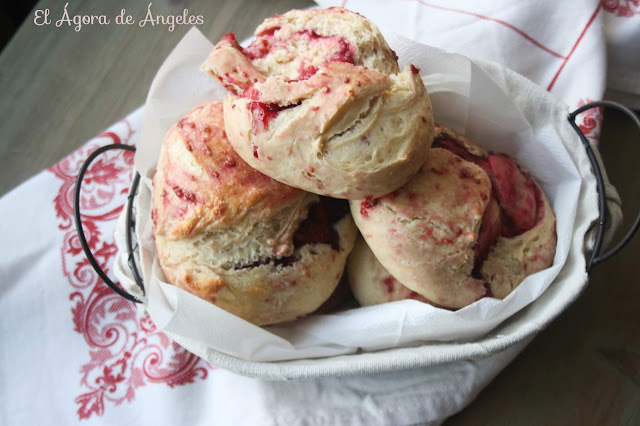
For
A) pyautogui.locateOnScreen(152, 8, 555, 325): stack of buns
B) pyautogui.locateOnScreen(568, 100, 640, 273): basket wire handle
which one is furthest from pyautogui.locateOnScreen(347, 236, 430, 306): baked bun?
pyautogui.locateOnScreen(568, 100, 640, 273): basket wire handle

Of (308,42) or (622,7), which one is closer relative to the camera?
(308,42)

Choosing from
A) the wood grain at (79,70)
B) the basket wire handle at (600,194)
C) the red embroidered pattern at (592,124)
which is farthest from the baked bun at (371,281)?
the wood grain at (79,70)

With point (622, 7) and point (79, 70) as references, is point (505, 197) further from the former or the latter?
point (79, 70)

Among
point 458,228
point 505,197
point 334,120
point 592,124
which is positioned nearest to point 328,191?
point 334,120

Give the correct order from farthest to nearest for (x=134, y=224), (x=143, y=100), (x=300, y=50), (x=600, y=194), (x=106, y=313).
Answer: (x=143, y=100) → (x=106, y=313) → (x=134, y=224) → (x=600, y=194) → (x=300, y=50)

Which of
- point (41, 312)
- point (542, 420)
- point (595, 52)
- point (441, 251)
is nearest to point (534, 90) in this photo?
point (595, 52)

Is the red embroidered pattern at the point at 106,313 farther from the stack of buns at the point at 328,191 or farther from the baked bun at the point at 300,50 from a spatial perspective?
the baked bun at the point at 300,50

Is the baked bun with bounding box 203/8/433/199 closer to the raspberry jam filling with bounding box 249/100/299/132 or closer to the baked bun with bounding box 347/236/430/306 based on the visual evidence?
the raspberry jam filling with bounding box 249/100/299/132
